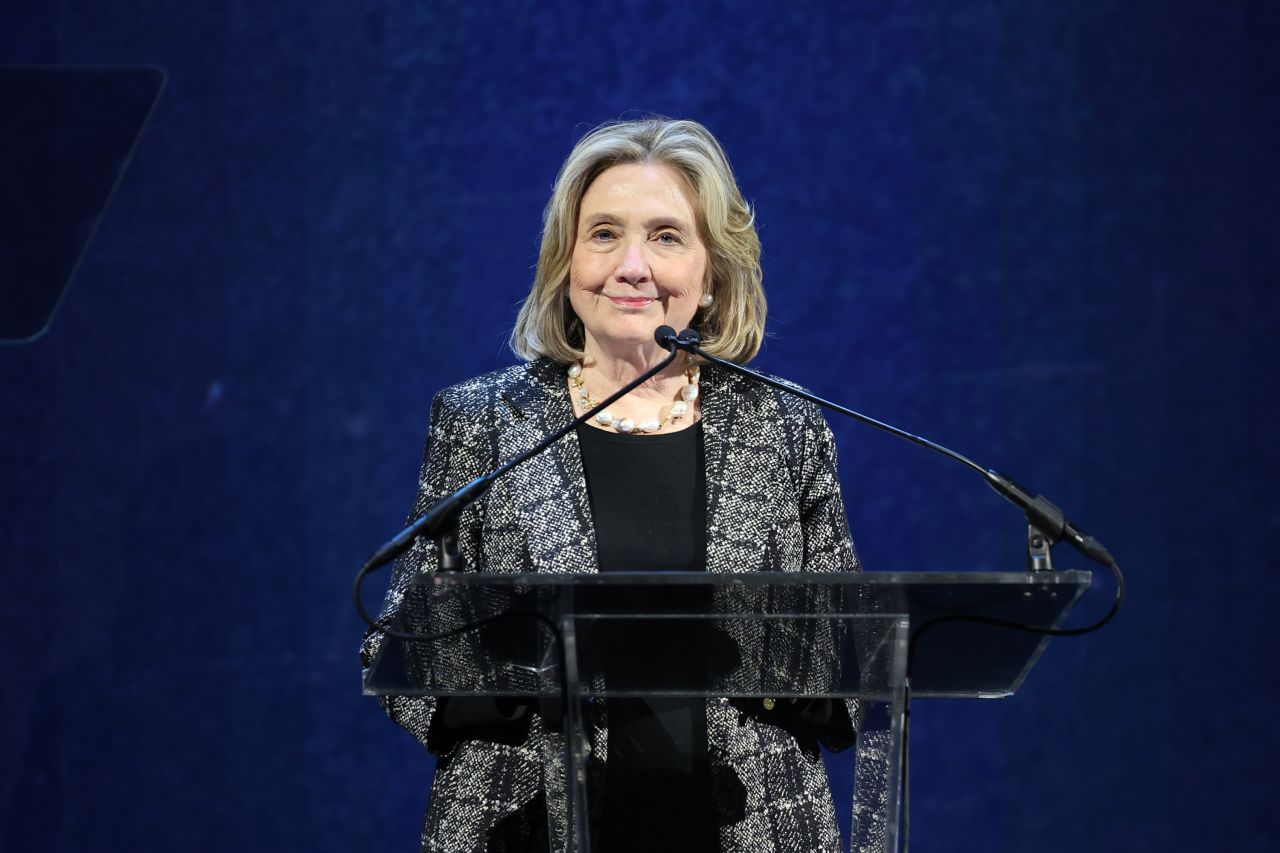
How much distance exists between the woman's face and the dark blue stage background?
81 centimetres

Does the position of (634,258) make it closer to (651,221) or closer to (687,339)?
(651,221)

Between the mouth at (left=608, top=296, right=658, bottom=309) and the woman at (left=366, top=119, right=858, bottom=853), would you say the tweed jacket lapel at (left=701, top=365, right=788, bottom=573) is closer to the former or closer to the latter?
the woman at (left=366, top=119, right=858, bottom=853)

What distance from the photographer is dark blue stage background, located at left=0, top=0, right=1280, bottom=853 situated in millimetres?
2744

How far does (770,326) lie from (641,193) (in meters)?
0.85

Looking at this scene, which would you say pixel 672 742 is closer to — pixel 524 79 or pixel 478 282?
pixel 478 282

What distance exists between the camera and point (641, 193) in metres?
1.99

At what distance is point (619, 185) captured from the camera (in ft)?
6.56

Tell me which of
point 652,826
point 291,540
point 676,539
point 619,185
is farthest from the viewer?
point 291,540

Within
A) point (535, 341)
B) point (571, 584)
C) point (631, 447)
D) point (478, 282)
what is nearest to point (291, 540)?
point (478, 282)

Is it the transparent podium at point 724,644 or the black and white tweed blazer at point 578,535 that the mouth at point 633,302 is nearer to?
the black and white tweed blazer at point 578,535

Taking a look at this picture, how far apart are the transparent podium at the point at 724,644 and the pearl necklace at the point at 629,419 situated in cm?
57

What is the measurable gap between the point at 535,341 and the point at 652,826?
80 centimetres

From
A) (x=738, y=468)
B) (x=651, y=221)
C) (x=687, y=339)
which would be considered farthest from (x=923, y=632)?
(x=651, y=221)

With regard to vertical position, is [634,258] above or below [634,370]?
above
